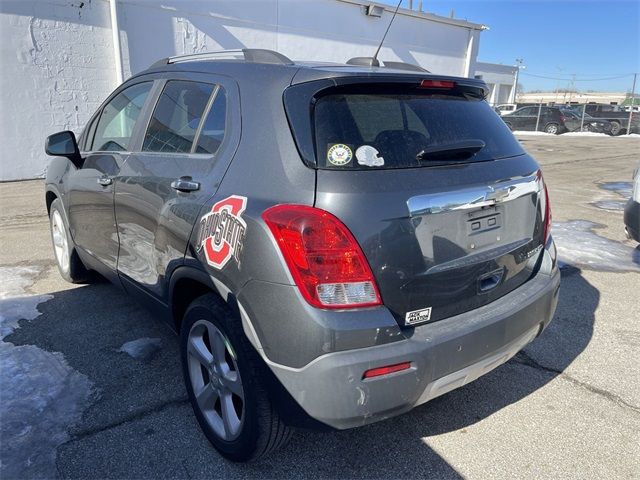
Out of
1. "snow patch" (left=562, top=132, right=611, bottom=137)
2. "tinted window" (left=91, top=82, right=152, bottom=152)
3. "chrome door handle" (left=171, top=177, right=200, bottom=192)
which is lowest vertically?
"snow patch" (left=562, top=132, right=611, bottom=137)

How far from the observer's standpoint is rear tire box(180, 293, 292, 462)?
2045mm

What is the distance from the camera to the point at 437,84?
2340 millimetres

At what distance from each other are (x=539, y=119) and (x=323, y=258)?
3020 centimetres

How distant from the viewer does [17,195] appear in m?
8.84

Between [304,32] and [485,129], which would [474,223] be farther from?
[304,32]

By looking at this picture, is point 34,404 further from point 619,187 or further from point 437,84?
point 619,187

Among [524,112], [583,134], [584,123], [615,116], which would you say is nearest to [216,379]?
[524,112]

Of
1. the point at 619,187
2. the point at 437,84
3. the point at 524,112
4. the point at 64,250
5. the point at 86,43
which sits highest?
the point at 86,43

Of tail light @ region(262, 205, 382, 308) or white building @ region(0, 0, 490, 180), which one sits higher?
white building @ region(0, 0, 490, 180)

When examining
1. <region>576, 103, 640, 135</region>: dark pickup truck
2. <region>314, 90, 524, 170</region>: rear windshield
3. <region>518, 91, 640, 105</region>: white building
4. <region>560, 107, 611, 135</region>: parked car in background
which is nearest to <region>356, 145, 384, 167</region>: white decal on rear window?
<region>314, 90, 524, 170</region>: rear windshield

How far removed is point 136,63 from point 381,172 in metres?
10.5

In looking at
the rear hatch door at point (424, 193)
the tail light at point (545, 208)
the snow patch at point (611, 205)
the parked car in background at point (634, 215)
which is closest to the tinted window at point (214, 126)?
the rear hatch door at point (424, 193)

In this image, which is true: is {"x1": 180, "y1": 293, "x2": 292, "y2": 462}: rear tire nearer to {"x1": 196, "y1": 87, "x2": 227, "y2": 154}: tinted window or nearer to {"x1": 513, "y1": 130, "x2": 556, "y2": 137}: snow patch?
{"x1": 196, "y1": 87, "x2": 227, "y2": 154}: tinted window

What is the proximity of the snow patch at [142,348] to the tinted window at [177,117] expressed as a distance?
4.41ft
